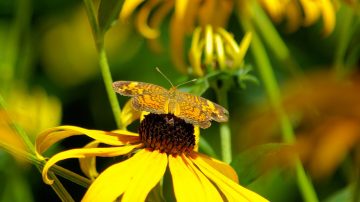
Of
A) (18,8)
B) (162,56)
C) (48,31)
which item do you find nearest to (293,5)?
(18,8)

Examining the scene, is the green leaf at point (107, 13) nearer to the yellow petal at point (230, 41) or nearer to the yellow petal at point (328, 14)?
the yellow petal at point (230, 41)

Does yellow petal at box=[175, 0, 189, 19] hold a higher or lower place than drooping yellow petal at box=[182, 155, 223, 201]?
higher

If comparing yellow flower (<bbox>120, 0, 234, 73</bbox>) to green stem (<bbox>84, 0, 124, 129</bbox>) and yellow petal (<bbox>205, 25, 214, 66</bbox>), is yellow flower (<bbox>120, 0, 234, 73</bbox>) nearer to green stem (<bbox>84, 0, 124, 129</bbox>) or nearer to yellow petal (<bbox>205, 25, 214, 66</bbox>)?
yellow petal (<bbox>205, 25, 214, 66</bbox>)

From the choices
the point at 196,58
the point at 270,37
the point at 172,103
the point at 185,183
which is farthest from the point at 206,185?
the point at 270,37

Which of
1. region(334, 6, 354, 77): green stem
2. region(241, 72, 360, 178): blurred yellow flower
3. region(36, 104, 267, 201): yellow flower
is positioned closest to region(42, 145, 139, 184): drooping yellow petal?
region(36, 104, 267, 201): yellow flower

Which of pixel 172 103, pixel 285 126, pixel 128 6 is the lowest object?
pixel 285 126

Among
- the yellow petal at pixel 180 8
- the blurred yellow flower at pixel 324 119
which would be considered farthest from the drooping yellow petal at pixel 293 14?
the blurred yellow flower at pixel 324 119

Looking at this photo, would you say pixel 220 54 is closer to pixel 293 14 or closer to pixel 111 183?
pixel 293 14
